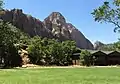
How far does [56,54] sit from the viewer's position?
91.6m

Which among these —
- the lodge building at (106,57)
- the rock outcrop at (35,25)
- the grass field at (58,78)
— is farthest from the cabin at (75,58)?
the grass field at (58,78)

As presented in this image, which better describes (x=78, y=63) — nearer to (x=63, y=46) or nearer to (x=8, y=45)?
(x=63, y=46)

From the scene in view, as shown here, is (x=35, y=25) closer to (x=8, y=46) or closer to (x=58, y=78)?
(x=8, y=46)

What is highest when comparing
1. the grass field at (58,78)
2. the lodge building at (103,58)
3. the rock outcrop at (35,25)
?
the rock outcrop at (35,25)

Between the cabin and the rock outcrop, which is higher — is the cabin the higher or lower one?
the lower one

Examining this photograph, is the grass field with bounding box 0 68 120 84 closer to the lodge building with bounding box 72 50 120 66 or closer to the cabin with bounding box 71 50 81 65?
the cabin with bounding box 71 50 81 65

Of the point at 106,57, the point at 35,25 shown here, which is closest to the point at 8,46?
the point at 106,57

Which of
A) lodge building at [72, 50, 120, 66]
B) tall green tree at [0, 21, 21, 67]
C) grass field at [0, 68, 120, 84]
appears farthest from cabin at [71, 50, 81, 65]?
grass field at [0, 68, 120, 84]

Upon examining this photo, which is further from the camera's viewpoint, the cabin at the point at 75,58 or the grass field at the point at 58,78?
the cabin at the point at 75,58

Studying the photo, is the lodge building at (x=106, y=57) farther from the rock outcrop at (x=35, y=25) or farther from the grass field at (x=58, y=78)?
the rock outcrop at (x=35, y=25)

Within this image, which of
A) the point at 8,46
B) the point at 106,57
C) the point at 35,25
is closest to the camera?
the point at 8,46

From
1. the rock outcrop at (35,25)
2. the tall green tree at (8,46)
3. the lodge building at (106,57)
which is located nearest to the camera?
the tall green tree at (8,46)

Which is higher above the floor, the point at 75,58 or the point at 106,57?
the point at 106,57

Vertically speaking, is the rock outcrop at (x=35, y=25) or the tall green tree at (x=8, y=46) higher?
the rock outcrop at (x=35, y=25)
